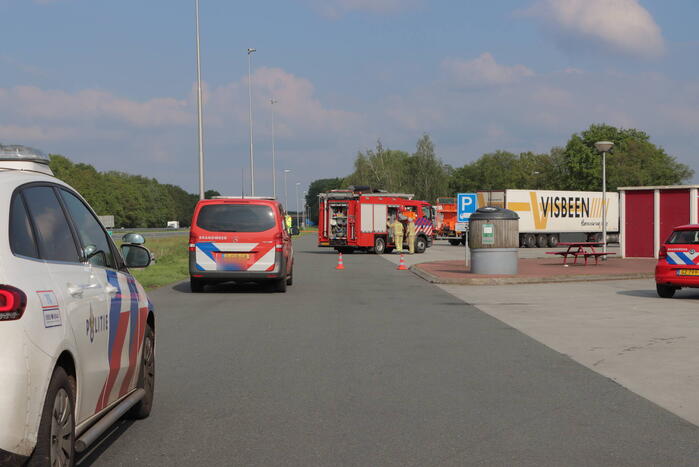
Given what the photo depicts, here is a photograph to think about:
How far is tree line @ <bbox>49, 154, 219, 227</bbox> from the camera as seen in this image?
129 m

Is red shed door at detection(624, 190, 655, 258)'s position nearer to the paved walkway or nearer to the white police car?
the paved walkway

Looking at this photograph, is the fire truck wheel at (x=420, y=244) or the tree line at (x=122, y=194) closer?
the fire truck wheel at (x=420, y=244)

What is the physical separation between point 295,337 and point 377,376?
3089mm

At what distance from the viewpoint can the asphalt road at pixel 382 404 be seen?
17.7 ft

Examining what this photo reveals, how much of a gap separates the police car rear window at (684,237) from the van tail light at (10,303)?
14.9 m

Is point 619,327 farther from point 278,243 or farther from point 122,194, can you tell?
point 122,194

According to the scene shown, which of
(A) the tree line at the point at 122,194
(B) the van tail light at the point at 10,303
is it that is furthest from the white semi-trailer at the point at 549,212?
(A) the tree line at the point at 122,194

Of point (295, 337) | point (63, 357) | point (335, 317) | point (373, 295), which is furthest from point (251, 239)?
point (63, 357)

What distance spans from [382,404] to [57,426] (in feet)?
10.6

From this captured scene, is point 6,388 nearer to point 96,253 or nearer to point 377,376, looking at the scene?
point 96,253

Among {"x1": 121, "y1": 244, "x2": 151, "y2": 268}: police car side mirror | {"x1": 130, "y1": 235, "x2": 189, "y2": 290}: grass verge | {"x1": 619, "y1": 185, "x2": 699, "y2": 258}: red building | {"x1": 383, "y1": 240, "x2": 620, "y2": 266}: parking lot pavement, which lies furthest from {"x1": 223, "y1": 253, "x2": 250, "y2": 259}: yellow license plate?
{"x1": 619, "y1": 185, "x2": 699, "y2": 258}: red building

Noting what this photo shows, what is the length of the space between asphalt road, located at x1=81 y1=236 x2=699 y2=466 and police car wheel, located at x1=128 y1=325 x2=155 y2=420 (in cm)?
11

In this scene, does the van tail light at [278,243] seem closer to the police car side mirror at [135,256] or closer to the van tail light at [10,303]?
the police car side mirror at [135,256]

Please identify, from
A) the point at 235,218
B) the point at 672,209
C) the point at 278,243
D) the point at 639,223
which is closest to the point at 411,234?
the point at 639,223
